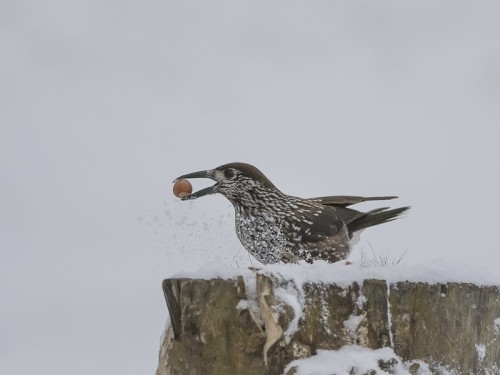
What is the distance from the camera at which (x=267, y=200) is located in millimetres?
7996

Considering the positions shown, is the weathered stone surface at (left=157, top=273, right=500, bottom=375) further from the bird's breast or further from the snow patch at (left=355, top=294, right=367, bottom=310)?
the bird's breast

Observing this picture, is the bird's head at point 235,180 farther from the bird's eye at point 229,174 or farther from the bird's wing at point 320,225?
the bird's wing at point 320,225

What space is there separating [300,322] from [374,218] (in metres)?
4.39

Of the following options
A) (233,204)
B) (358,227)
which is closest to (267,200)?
(233,204)

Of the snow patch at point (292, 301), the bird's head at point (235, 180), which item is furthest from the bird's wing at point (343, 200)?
the snow patch at point (292, 301)

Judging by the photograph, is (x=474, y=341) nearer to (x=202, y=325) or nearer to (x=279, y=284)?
(x=279, y=284)

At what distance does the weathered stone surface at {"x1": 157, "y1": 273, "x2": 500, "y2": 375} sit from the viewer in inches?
168

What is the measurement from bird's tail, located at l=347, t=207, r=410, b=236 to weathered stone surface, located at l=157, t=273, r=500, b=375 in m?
3.76

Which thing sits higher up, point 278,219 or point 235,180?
point 235,180

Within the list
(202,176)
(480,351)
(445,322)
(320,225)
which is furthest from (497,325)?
(202,176)

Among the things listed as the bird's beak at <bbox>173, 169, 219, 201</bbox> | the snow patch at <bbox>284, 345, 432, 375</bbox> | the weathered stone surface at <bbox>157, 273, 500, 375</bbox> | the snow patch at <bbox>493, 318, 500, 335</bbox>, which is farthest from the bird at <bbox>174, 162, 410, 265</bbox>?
the snow patch at <bbox>284, 345, 432, 375</bbox>

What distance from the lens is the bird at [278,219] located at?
25.1 ft

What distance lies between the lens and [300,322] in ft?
14.1

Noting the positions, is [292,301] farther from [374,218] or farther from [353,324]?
[374,218]
